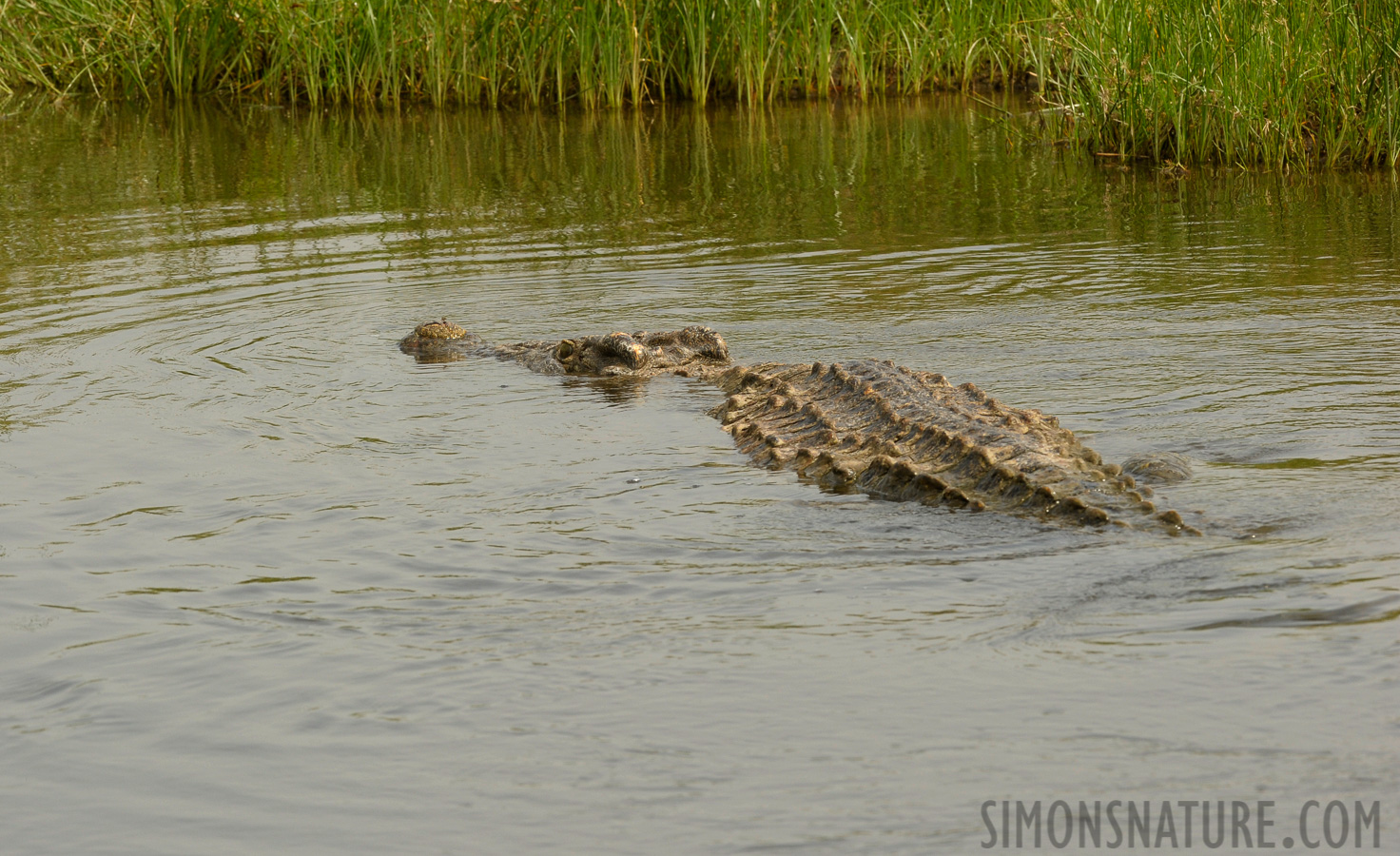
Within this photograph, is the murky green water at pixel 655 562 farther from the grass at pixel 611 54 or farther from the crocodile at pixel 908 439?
the grass at pixel 611 54

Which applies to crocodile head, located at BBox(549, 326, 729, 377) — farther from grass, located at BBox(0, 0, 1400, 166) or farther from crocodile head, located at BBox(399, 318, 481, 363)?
grass, located at BBox(0, 0, 1400, 166)

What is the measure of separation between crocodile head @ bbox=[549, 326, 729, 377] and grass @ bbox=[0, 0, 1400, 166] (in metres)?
6.25

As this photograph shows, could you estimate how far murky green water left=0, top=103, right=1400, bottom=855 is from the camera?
340 cm

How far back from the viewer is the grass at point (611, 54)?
1334cm

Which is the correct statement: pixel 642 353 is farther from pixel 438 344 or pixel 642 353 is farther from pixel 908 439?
pixel 908 439

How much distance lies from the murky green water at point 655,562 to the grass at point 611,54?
3.08 meters

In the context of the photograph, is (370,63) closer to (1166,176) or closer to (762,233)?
(762,233)

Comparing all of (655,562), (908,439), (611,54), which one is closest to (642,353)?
(908,439)

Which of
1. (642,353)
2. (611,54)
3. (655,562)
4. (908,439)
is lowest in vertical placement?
(655,562)

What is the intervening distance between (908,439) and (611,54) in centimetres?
A: 1229

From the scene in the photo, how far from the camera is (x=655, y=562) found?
4777 millimetres

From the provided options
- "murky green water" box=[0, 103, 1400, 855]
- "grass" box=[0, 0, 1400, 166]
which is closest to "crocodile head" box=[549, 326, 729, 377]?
"murky green water" box=[0, 103, 1400, 855]

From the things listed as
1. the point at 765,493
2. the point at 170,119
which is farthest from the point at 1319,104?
the point at 170,119

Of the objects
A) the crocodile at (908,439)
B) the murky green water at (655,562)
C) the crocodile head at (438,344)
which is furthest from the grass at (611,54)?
the crocodile head at (438,344)
